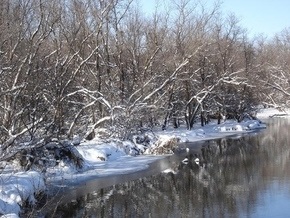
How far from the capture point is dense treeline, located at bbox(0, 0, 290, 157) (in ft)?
67.3

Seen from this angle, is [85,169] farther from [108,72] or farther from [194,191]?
[108,72]

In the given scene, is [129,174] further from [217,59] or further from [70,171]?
[217,59]

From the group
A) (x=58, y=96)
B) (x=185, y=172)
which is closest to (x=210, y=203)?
(x=185, y=172)

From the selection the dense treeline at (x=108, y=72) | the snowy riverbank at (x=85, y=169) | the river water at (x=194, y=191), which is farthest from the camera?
the dense treeline at (x=108, y=72)

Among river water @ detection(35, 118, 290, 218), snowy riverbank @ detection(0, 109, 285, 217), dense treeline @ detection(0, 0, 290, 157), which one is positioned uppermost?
dense treeline @ detection(0, 0, 290, 157)

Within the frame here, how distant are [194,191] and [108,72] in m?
17.9

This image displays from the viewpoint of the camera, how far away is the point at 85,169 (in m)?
19.4

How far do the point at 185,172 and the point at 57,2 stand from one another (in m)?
12.8

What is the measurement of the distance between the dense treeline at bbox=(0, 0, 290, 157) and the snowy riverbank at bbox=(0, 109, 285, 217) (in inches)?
42.4

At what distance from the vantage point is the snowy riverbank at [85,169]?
1196 centimetres

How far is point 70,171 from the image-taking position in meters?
18.4

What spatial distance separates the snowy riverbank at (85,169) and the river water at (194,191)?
2.59 ft

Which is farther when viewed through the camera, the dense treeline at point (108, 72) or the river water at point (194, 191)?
the dense treeline at point (108, 72)

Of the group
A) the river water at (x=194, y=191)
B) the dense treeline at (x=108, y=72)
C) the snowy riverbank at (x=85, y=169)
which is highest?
the dense treeline at (x=108, y=72)
